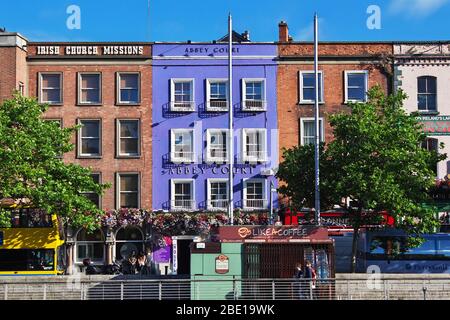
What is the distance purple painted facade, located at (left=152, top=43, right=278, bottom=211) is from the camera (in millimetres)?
46281

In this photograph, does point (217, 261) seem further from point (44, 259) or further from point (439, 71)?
point (439, 71)

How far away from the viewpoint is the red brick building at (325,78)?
4662 cm

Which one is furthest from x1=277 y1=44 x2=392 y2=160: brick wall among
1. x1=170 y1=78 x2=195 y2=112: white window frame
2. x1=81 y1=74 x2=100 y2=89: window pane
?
x1=81 y1=74 x2=100 y2=89: window pane

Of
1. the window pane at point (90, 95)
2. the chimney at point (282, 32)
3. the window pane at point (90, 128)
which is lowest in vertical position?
the window pane at point (90, 128)

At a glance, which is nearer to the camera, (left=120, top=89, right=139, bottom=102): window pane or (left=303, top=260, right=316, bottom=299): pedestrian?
(left=303, top=260, right=316, bottom=299): pedestrian

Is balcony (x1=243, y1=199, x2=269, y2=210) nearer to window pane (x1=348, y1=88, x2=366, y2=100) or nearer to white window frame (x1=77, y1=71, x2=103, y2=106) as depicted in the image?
window pane (x1=348, y1=88, x2=366, y2=100)

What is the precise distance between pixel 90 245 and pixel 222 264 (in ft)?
55.9

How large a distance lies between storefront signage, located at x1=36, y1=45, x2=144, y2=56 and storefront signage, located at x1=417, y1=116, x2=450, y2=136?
1734 centimetres

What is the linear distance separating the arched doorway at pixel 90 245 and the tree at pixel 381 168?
14.0 m

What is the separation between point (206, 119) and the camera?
46750 mm

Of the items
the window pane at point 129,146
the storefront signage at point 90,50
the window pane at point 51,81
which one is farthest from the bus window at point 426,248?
Answer: the window pane at point 51,81

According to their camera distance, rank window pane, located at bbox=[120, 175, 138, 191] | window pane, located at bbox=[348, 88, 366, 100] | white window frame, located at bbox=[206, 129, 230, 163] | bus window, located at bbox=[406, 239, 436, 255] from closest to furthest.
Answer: bus window, located at bbox=[406, 239, 436, 255], white window frame, located at bbox=[206, 129, 230, 163], window pane, located at bbox=[120, 175, 138, 191], window pane, located at bbox=[348, 88, 366, 100]

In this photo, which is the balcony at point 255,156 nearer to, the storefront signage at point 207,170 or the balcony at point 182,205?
the storefront signage at point 207,170

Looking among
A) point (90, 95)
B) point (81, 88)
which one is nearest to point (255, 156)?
point (90, 95)
